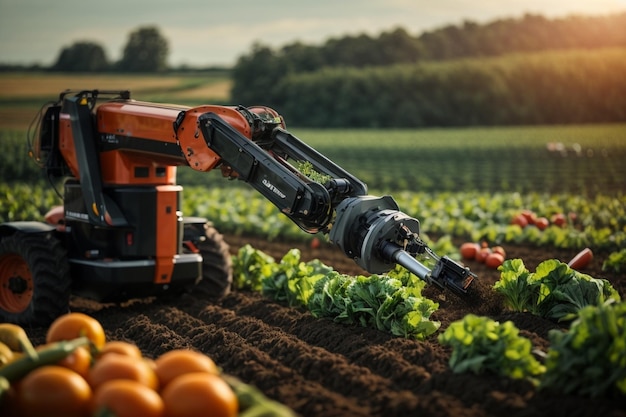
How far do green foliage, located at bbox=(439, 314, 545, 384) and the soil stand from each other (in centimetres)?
11

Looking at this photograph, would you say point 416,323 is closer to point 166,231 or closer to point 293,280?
point 293,280

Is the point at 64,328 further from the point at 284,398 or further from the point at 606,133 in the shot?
the point at 606,133

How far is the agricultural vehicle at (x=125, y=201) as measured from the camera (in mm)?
7797

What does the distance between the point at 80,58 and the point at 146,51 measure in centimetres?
683

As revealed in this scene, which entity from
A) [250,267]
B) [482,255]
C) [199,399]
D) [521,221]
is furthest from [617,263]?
[199,399]

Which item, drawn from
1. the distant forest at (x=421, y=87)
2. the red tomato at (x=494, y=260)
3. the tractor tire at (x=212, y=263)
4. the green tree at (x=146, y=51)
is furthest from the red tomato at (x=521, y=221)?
the green tree at (x=146, y=51)

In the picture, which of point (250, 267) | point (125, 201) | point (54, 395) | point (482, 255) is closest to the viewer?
point (54, 395)

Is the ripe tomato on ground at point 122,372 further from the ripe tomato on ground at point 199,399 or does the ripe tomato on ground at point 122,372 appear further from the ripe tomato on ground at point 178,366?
the ripe tomato on ground at point 199,399

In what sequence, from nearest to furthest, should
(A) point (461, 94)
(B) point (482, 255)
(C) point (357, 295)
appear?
(C) point (357, 295), (B) point (482, 255), (A) point (461, 94)

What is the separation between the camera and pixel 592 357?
5691 mm

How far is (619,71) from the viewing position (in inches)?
2413

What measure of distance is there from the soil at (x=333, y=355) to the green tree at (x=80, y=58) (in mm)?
39802

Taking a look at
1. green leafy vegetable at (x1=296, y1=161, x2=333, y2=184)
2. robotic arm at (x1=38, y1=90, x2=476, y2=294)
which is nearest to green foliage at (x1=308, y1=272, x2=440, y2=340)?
robotic arm at (x1=38, y1=90, x2=476, y2=294)

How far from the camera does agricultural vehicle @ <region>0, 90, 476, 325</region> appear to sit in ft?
25.6
